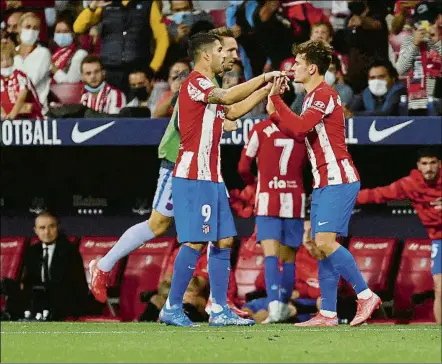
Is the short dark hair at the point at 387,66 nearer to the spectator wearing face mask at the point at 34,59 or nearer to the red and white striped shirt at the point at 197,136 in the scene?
the red and white striped shirt at the point at 197,136

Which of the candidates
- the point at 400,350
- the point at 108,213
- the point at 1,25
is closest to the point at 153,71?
the point at 108,213

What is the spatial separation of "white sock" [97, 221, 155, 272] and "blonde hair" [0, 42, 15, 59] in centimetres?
352

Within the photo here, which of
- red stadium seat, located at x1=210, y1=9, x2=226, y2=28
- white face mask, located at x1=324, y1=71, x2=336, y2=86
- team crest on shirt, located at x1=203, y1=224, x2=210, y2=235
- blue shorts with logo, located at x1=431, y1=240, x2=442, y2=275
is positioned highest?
red stadium seat, located at x1=210, y1=9, x2=226, y2=28

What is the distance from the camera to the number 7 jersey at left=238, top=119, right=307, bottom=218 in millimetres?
10000

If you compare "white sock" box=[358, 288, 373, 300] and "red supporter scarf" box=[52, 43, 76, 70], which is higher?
"red supporter scarf" box=[52, 43, 76, 70]

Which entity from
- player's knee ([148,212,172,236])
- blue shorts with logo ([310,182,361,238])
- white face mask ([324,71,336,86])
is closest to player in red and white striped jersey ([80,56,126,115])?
white face mask ([324,71,336,86])

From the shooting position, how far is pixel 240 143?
10.4 metres

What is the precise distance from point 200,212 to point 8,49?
4.70 meters

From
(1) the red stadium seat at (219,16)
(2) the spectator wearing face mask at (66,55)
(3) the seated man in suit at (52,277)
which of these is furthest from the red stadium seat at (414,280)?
(2) the spectator wearing face mask at (66,55)

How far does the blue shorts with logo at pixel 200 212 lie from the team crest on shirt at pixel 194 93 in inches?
20.9

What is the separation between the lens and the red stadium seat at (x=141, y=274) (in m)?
11.2

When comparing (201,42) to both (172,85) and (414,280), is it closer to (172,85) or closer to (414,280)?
(172,85)

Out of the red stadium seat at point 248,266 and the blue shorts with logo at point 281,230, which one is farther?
the red stadium seat at point 248,266

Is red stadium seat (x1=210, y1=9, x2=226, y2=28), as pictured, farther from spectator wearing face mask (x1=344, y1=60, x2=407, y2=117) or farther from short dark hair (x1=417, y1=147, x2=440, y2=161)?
short dark hair (x1=417, y1=147, x2=440, y2=161)
